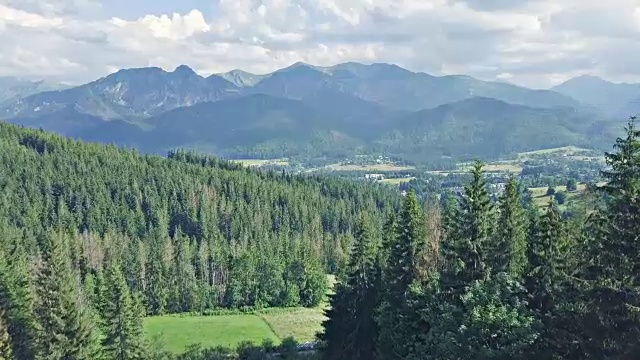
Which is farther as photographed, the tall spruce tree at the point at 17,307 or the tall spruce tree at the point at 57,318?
the tall spruce tree at the point at 17,307

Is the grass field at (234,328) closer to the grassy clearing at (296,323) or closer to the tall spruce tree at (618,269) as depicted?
the grassy clearing at (296,323)

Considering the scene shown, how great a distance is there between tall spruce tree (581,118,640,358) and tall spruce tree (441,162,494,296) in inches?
416

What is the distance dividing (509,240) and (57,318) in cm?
3847

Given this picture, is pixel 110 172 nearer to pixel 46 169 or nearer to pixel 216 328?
pixel 46 169

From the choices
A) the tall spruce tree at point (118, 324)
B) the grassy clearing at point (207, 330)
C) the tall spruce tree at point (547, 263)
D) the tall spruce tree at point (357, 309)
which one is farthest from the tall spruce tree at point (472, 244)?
the grassy clearing at point (207, 330)

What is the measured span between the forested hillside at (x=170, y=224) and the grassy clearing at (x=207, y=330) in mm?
6369

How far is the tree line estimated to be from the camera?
2333 centimetres

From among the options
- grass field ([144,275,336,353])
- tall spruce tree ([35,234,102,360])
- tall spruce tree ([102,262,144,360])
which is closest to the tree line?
tall spruce tree ([102,262,144,360])

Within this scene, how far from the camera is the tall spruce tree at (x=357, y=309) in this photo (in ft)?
161

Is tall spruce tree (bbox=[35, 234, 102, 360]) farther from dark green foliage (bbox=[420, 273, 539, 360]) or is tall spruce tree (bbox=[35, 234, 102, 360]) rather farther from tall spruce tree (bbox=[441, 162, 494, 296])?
tall spruce tree (bbox=[441, 162, 494, 296])

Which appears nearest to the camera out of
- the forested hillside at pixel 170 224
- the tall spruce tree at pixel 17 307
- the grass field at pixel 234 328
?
the tall spruce tree at pixel 17 307

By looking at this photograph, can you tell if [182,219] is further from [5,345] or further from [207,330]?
[5,345]

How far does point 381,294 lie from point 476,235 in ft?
45.0

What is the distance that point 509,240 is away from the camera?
35594 mm
